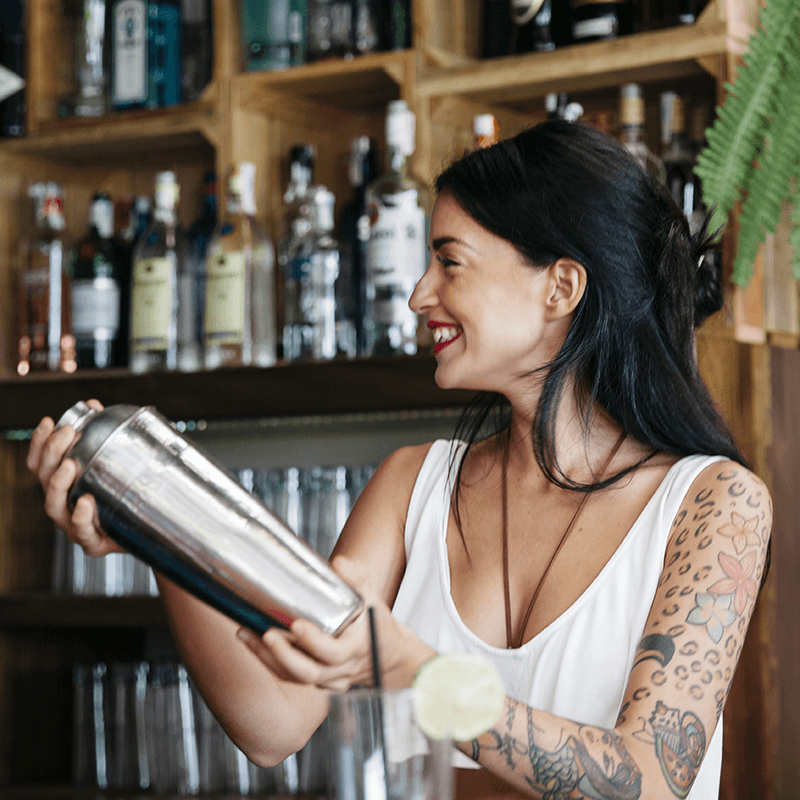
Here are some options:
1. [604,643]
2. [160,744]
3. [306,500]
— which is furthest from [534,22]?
[160,744]

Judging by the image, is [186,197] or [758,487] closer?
[758,487]

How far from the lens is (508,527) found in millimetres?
1177

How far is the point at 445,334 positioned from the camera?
1.13 metres

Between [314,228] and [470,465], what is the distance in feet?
2.17

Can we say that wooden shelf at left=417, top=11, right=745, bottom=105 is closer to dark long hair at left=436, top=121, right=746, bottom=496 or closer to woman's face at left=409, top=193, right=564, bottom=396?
dark long hair at left=436, top=121, right=746, bottom=496

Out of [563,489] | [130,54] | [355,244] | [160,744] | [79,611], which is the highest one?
[130,54]

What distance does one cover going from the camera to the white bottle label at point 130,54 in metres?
1.92

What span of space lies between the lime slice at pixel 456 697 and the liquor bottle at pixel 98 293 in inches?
59.1

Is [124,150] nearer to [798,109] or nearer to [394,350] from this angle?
[394,350]

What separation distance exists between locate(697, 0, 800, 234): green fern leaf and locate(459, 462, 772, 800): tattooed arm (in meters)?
0.45

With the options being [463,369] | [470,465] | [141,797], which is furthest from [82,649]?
[463,369]

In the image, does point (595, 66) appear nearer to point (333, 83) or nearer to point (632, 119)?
point (632, 119)

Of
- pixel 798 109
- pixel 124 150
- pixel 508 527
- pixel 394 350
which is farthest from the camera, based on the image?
pixel 124 150

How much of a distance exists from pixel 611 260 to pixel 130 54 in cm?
120
